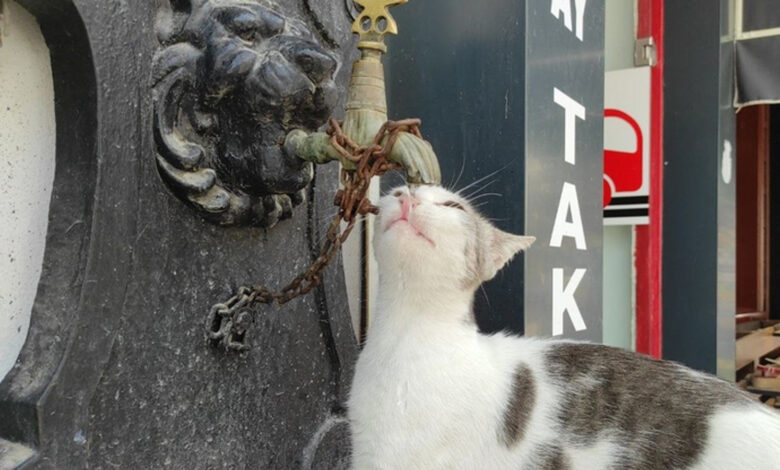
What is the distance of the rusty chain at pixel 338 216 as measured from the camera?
0.80 metres

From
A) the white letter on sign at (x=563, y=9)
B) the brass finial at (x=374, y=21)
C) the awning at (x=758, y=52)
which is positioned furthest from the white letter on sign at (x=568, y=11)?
the awning at (x=758, y=52)

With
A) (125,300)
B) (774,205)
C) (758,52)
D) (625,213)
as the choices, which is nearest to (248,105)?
(125,300)

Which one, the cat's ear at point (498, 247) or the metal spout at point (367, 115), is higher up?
the metal spout at point (367, 115)

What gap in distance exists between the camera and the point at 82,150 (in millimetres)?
714

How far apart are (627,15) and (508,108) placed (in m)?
2.16

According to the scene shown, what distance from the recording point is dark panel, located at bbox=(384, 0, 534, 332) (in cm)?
138

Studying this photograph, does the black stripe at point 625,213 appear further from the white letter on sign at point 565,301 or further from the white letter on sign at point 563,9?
the white letter on sign at point 563,9

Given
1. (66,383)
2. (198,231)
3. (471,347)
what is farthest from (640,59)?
(66,383)

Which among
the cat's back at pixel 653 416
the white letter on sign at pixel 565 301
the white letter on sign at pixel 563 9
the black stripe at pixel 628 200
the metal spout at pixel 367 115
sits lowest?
the cat's back at pixel 653 416

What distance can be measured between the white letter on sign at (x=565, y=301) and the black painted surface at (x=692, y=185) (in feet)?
6.26

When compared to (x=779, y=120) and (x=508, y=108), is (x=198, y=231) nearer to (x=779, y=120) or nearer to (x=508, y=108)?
(x=508, y=108)

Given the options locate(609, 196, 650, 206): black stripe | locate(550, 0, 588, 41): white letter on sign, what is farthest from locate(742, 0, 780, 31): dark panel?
locate(550, 0, 588, 41): white letter on sign

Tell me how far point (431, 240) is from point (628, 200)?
2.29 meters

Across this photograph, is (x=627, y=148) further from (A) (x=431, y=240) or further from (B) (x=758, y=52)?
(A) (x=431, y=240)
